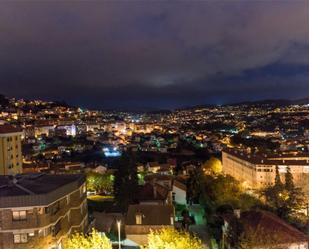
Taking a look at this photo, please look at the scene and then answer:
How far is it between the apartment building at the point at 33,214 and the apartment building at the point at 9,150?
1001 inches

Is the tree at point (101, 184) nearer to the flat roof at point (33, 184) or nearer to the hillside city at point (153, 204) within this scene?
the hillside city at point (153, 204)

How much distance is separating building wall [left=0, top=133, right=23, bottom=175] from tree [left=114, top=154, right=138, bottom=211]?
14401 millimetres

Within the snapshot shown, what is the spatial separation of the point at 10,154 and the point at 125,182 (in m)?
18.4

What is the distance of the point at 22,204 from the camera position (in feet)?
61.8

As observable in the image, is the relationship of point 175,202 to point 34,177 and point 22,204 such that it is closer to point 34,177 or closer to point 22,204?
point 34,177

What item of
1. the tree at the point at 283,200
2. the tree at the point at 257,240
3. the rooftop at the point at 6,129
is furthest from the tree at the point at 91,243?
the rooftop at the point at 6,129

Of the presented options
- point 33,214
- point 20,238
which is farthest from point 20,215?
point 20,238

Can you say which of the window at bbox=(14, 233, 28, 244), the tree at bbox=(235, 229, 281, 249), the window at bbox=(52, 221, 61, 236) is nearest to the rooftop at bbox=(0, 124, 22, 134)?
the window at bbox=(52, 221, 61, 236)

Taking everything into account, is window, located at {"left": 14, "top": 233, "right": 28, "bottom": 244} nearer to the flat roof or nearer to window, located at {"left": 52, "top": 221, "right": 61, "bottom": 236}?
window, located at {"left": 52, "top": 221, "right": 61, "bottom": 236}

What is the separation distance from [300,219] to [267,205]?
4.05 metres

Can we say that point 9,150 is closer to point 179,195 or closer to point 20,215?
point 179,195

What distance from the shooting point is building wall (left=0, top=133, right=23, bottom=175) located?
4603 cm

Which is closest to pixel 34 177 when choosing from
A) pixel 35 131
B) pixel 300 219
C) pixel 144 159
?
pixel 300 219

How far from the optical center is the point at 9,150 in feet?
156
